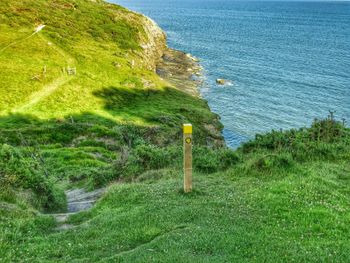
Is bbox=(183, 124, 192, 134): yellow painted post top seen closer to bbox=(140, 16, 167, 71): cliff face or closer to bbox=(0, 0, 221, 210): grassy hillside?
bbox=(0, 0, 221, 210): grassy hillside

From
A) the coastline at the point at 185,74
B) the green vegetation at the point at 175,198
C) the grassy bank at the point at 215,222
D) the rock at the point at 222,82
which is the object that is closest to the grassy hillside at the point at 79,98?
the green vegetation at the point at 175,198

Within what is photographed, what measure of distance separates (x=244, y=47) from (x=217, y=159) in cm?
13965

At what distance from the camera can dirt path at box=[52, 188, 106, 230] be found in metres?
20.7

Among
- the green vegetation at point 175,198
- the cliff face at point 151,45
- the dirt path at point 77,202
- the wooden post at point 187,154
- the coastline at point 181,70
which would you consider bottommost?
the dirt path at point 77,202

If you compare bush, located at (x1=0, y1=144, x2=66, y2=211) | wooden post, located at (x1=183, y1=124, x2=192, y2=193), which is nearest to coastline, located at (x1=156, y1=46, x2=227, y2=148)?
bush, located at (x1=0, y1=144, x2=66, y2=211)

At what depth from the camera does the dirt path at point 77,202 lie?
20688 millimetres

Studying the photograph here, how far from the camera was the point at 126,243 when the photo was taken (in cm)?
1612

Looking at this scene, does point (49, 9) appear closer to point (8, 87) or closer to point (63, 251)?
point (8, 87)

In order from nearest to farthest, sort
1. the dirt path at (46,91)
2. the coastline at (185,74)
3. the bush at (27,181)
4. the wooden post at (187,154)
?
1. the wooden post at (187,154)
2. the bush at (27,181)
3. the dirt path at (46,91)
4. the coastline at (185,74)

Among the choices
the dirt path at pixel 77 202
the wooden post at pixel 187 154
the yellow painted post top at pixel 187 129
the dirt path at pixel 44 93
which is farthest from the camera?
the dirt path at pixel 44 93

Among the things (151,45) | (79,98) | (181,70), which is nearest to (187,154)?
(79,98)

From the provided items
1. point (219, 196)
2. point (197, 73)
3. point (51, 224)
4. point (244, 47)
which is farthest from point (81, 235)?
point (244, 47)

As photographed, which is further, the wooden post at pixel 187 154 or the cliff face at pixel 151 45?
the cliff face at pixel 151 45

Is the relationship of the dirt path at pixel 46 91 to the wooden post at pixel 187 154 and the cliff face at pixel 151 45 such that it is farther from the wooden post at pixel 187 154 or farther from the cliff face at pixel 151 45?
the wooden post at pixel 187 154
